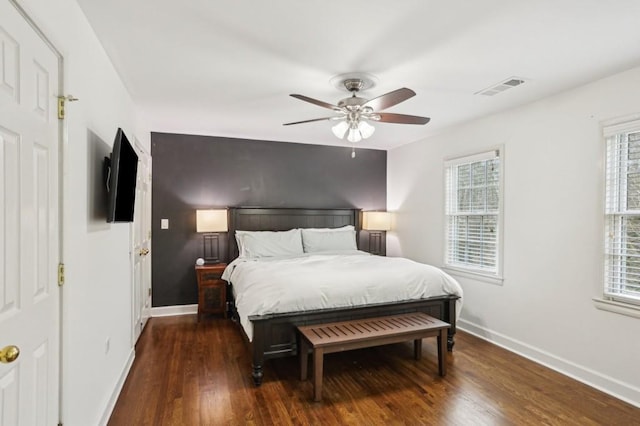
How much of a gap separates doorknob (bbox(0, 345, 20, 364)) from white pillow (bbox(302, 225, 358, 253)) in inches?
149

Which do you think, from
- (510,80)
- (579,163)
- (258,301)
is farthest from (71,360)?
(579,163)

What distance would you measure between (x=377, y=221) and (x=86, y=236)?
4175 mm

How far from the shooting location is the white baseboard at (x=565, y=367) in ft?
8.63

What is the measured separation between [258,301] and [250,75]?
185cm

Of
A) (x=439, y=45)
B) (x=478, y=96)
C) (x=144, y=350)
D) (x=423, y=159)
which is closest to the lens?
(x=439, y=45)

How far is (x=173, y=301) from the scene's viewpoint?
4781 millimetres

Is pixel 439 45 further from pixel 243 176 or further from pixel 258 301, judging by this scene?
pixel 243 176

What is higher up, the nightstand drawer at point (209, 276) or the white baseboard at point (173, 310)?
the nightstand drawer at point (209, 276)

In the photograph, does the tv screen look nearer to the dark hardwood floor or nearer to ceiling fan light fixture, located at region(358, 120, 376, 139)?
the dark hardwood floor

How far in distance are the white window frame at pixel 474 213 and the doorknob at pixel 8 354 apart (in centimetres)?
395

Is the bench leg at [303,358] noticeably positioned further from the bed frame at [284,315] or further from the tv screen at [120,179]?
the tv screen at [120,179]

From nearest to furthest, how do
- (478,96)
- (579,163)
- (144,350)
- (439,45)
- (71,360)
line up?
(71,360) < (439,45) < (579,163) < (478,96) < (144,350)

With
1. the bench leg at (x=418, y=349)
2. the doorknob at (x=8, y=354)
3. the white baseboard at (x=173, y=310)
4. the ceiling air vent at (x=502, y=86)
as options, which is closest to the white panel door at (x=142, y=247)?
the white baseboard at (x=173, y=310)

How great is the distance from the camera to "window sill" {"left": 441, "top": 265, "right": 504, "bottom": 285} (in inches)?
149
